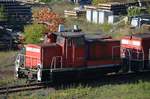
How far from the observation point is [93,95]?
14.2m

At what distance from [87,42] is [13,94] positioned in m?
3.68

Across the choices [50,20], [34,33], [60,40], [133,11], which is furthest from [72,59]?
[133,11]

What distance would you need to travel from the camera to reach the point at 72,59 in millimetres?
15930

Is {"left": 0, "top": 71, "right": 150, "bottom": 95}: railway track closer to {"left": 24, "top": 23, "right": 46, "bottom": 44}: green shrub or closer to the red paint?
the red paint

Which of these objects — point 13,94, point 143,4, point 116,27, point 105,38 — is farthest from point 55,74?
point 143,4

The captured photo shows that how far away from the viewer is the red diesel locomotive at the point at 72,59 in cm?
1550

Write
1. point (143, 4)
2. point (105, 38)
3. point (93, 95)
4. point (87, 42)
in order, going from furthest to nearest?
point (143, 4) < point (105, 38) < point (87, 42) < point (93, 95)

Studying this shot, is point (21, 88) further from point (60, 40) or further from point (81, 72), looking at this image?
point (81, 72)

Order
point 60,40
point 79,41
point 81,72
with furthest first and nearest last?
point 81,72 → point 79,41 → point 60,40

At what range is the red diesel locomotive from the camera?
15500mm

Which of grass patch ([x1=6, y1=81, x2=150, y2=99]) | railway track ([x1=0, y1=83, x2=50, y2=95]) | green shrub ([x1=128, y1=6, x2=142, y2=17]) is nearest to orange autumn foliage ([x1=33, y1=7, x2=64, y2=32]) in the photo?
railway track ([x1=0, y1=83, x2=50, y2=95])

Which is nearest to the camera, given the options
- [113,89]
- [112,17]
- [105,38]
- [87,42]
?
[113,89]

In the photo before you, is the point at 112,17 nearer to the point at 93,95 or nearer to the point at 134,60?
the point at 134,60

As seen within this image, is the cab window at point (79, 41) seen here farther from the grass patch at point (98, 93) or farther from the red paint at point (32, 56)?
the grass patch at point (98, 93)
